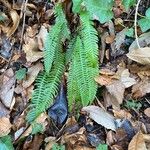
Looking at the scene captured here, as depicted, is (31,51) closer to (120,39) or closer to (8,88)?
(8,88)

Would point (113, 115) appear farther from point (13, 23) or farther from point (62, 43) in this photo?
point (13, 23)

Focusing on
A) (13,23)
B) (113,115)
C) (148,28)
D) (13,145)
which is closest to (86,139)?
(113,115)

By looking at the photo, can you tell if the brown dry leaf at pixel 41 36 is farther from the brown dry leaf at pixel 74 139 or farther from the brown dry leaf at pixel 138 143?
the brown dry leaf at pixel 138 143

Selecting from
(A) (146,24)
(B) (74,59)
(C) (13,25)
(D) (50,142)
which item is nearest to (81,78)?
(B) (74,59)

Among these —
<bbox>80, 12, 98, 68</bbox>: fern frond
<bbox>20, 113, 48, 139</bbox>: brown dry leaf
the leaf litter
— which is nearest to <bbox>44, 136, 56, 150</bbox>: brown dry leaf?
the leaf litter

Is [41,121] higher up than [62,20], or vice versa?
[62,20]

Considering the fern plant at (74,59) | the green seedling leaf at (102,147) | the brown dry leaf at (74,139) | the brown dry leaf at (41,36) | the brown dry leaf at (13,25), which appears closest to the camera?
the green seedling leaf at (102,147)

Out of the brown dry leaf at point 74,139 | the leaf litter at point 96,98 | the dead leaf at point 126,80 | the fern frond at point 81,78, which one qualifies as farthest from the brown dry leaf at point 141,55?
the brown dry leaf at point 74,139
